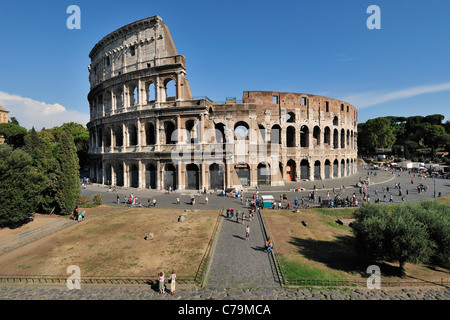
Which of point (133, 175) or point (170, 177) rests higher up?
point (133, 175)

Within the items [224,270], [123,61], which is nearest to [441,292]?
[224,270]

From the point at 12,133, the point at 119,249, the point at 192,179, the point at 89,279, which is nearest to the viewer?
the point at 89,279

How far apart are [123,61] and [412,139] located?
10732 centimetres

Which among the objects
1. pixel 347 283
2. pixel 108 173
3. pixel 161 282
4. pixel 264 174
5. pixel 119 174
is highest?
pixel 108 173

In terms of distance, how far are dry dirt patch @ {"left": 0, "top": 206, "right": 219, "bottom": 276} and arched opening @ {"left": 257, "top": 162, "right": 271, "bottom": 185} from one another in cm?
1719

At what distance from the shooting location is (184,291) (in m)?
9.45

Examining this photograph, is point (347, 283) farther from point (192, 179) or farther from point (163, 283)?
point (192, 179)

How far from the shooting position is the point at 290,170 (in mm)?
39188

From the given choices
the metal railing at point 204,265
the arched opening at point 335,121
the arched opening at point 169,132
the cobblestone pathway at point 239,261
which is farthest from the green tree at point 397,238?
the arched opening at point 335,121

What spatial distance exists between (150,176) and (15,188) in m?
16.6

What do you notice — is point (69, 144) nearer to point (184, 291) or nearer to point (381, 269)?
point (184, 291)

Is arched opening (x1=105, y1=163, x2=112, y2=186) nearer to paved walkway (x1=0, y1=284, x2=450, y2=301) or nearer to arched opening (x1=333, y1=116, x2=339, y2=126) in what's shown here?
paved walkway (x1=0, y1=284, x2=450, y2=301)

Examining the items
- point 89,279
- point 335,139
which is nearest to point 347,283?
point 89,279

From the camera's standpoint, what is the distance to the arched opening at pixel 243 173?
32562 mm
